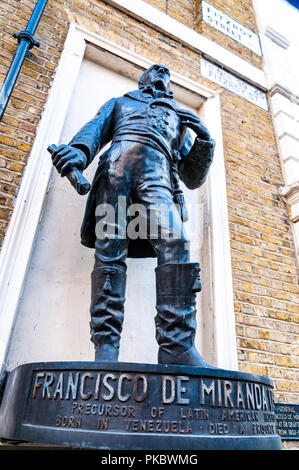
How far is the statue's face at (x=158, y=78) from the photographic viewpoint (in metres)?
2.29

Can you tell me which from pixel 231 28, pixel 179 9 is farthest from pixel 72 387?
pixel 231 28

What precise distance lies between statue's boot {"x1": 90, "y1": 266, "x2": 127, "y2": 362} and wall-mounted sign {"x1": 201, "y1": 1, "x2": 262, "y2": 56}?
4003mm

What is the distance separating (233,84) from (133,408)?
3.85 meters

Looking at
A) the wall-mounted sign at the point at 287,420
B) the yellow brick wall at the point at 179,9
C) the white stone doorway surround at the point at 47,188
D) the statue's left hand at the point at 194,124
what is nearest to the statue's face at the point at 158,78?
the statue's left hand at the point at 194,124

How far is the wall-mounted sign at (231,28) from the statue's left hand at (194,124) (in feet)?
9.42

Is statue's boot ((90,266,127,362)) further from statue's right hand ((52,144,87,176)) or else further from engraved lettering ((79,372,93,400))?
statue's right hand ((52,144,87,176))

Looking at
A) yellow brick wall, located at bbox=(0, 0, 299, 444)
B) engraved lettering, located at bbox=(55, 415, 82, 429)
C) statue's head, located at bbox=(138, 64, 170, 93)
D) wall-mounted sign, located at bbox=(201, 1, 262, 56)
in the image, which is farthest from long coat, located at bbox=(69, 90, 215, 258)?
wall-mounted sign, located at bbox=(201, 1, 262, 56)

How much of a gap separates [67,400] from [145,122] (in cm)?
148

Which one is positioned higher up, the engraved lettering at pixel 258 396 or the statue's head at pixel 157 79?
the statue's head at pixel 157 79

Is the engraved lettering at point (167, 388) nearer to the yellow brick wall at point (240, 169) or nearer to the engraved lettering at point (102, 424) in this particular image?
the engraved lettering at point (102, 424)

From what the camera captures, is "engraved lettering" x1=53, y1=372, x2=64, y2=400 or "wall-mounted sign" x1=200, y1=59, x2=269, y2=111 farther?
"wall-mounted sign" x1=200, y1=59, x2=269, y2=111

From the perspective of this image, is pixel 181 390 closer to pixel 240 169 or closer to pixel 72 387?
pixel 72 387

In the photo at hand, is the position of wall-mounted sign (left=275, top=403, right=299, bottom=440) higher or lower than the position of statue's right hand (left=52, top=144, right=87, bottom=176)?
lower

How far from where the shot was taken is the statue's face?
2.29 m
